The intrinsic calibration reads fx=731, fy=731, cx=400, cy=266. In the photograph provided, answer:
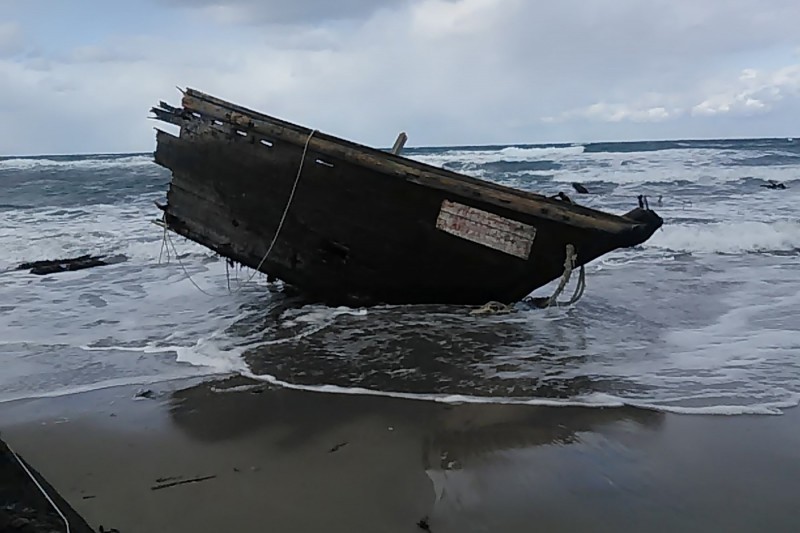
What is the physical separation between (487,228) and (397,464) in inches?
108

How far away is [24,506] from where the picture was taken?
214 cm

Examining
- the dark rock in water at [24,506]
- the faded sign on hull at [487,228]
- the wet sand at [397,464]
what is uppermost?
the faded sign on hull at [487,228]

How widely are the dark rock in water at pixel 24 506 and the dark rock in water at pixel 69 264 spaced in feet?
27.3

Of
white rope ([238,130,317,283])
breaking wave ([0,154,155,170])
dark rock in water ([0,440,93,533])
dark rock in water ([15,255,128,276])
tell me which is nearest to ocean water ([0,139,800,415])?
dark rock in water ([15,255,128,276])

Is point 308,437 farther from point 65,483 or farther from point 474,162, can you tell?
point 474,162

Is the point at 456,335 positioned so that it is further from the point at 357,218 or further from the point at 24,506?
the point at 24,506

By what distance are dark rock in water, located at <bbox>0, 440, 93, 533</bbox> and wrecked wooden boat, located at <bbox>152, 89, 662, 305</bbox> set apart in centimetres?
400

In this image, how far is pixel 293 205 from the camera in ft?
21.1

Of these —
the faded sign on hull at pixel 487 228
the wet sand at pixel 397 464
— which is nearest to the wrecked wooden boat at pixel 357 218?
the faded sign on hull at pixel 487 228

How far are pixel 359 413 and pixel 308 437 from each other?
44 cm

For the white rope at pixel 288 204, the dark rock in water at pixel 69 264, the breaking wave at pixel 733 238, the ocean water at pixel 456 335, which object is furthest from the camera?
the breaking wave at pixel 733 238

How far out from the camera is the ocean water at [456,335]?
4656mm

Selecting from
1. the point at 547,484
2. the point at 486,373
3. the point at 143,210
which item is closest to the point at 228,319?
the point at 486,373

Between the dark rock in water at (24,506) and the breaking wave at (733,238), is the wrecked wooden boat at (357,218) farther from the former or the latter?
the breaking wave at (733,238)
